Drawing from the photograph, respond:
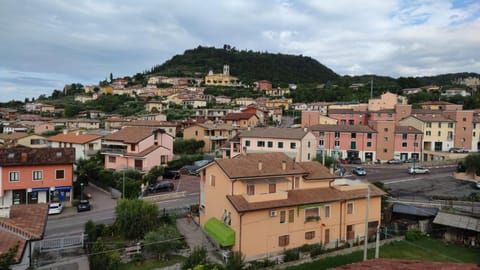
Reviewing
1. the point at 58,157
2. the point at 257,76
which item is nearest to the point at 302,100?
the point at 257,76

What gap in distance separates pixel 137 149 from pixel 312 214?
26.0 metres

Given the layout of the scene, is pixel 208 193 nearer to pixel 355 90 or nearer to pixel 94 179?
pixel 94 179

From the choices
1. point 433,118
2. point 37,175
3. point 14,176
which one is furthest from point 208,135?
point 433,118

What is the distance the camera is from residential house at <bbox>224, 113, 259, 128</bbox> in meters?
74.8

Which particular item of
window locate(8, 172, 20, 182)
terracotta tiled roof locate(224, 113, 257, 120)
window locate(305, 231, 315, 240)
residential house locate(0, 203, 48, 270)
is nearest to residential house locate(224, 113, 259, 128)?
terracotta tiled roof locate(224, 113, 257, 120)

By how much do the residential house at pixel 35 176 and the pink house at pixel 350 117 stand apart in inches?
2075

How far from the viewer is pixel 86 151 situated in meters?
46.2

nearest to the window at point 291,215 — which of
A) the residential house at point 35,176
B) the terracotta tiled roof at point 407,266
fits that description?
the terracotta tiled roof at point 407,266

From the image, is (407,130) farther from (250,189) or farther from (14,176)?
(14,176)

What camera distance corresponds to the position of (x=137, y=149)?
139ft

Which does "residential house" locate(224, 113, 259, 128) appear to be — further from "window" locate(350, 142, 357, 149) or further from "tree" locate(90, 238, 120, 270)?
"tree" locate(90, 238, 120, 270)

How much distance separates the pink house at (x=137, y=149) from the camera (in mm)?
41875

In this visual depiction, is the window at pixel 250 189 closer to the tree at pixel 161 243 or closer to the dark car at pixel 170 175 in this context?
the tree at pixel 161 243

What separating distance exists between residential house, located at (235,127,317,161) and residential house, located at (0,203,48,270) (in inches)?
1272
